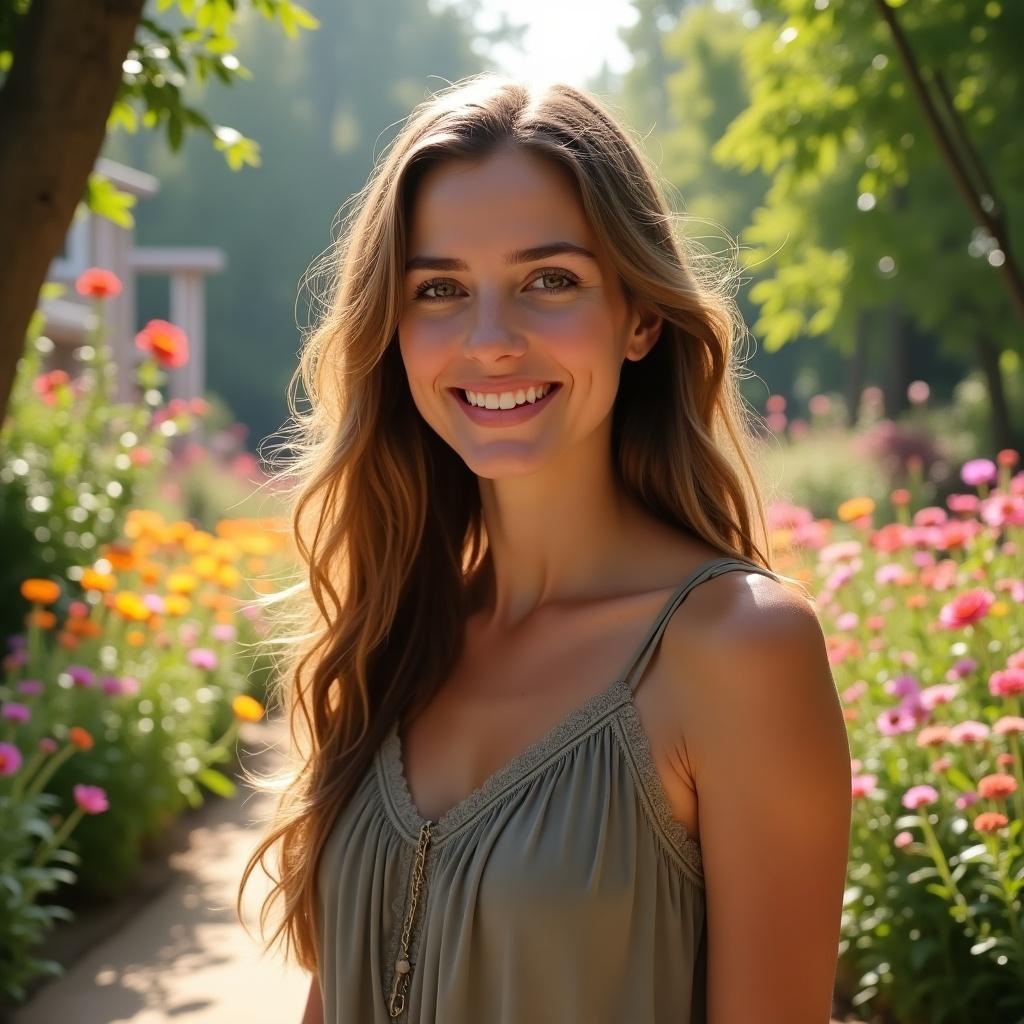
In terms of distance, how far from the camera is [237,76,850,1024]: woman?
174 cm

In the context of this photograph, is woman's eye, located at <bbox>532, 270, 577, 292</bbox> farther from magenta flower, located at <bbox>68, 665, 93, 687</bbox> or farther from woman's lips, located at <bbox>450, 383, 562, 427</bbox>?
magenta flower, located at <bbox>68, 665, 93, 687</bbox>

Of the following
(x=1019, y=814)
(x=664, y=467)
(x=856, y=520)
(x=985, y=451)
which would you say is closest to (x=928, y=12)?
(x=856, y=520)

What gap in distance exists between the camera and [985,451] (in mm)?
17969

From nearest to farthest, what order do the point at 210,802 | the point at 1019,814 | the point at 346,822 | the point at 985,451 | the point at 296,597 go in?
the point at 346,822, the point at 296,597, the point at 1019,814, the point at 210,802, the point at 985,451

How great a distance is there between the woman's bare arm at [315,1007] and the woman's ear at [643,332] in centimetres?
113

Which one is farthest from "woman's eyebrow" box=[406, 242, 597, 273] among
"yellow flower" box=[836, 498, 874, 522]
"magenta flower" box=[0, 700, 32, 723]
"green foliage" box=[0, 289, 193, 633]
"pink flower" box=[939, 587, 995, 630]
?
"green foliage" box=[0, 289, 193, 633]

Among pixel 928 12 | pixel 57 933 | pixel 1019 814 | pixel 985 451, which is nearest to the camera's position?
pixel 1019 814

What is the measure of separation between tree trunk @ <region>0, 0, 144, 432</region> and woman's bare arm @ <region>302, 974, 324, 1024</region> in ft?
5.33

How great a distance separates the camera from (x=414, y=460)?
2504 mm

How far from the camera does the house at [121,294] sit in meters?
18.0

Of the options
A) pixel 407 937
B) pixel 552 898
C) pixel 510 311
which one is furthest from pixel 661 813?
pixel 510 311

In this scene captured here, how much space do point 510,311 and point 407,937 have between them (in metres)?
0.90

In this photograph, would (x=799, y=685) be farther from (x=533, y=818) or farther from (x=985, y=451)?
(x=985, y=451)

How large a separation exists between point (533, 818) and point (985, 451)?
679 inches
